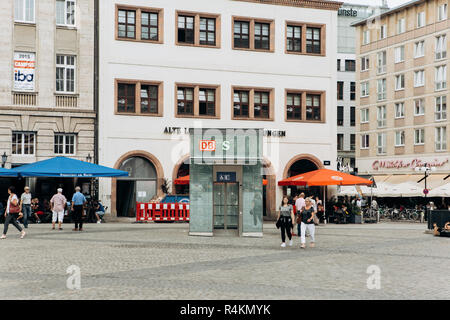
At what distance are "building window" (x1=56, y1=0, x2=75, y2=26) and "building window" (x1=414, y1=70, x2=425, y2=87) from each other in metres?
35.7

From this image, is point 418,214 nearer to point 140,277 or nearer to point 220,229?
point 220,229

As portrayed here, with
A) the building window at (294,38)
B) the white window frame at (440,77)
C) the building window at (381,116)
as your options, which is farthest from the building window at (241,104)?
the building window at (381,116)

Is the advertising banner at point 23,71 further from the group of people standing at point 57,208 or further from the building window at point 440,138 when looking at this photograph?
the building window at point 440,138

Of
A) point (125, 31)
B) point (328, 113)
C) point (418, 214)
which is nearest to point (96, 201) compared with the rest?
point (125, 31)

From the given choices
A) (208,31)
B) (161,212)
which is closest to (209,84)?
(208,31)

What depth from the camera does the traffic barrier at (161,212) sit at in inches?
1428

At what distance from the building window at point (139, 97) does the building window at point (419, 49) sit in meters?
31.9

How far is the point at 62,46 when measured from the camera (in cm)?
3784

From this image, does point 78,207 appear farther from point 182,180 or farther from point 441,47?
point 441,47

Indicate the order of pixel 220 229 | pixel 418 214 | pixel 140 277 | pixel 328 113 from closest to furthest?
pixel 140 277, pixel 220 229, pixel 328 113, pixel 418 214

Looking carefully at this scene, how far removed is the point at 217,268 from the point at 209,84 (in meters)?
27.4

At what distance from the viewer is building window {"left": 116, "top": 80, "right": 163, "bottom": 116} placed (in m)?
39.2

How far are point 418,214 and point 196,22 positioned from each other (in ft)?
66.1
